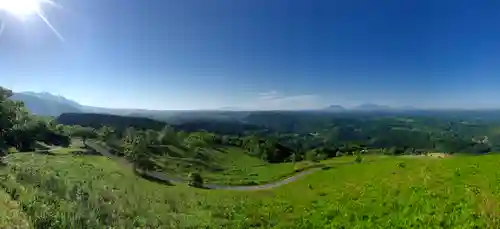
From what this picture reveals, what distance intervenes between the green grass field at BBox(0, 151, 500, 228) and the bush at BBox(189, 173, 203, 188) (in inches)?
49.0

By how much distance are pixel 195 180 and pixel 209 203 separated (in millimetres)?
5571

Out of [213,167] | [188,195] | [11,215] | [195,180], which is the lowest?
[195,180]

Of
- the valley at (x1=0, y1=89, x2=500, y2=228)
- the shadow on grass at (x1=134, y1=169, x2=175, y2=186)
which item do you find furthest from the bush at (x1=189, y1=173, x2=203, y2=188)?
the shadow on grass at (x1=134, y1=169, x2=175, y2=186)

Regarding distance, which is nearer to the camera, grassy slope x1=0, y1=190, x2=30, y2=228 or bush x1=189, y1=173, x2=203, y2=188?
grassy slope x1=0, y1=190, x2=30, y2=228

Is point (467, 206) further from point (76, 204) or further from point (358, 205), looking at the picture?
point (76, 204)

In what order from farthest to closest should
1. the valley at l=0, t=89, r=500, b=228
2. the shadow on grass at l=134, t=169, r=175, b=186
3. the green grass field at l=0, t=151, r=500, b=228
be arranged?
1. the shadow on grass at l=134, t=169, r=175, b=186
2. the valley at l=0, t=89, r=500, b=228
3. the green grass field at l=0, t=151, r=500, b=228

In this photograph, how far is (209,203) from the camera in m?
16.1

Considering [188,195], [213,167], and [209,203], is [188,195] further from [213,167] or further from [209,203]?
[213,167]

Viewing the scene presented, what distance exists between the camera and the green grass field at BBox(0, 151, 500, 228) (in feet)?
38.8

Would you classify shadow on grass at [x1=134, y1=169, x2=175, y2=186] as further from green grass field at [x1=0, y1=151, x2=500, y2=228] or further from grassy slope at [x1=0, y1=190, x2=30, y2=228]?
grassy slope at [x1=0, y1=190, x2=30, y2=228]

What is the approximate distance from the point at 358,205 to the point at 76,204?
13603 millimetres

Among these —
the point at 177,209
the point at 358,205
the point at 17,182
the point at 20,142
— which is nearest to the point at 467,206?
the point at 358,205

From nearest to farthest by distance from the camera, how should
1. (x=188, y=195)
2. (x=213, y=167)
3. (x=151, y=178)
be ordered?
(x=188, y=195) → (x=151, y=178) → (x=213, y=167)

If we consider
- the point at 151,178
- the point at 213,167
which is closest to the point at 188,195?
the point at 151,178
